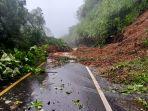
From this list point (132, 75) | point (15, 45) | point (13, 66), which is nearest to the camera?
point (132, 75)

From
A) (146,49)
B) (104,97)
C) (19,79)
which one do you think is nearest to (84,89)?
(104,97)

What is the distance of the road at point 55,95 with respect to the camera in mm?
9539

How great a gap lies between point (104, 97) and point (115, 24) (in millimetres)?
30733

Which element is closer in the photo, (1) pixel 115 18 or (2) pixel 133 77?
(2) pixel 133 77

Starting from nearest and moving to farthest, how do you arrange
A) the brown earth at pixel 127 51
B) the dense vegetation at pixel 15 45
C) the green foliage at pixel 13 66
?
the green foliage at pixel 13 66 → the dense vegetation at pixel 15 45 → the brown earth at pixel 127 51

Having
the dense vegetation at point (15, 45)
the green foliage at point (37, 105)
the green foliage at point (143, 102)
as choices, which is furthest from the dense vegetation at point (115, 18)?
the green foliage at point (37, 105)

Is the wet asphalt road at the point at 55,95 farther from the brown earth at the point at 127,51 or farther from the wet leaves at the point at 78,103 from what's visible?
the brown earth at the point at 127,51

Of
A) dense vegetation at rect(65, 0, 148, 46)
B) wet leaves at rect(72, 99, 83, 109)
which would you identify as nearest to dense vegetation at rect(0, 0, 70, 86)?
wet leaves at rect(72, 99, 83, 109)

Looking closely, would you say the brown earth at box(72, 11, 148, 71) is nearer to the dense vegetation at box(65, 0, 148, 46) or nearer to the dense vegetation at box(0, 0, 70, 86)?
the dense vegetation at box(65, 0, 148, 46)

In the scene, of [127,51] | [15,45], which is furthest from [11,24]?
[127,51]

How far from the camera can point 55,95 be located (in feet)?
37.1

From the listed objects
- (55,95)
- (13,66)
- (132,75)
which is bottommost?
(55,95)

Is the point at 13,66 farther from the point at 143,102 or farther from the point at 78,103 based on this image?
the point at 143,102

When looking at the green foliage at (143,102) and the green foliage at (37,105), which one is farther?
the green foliage at (143,102)
